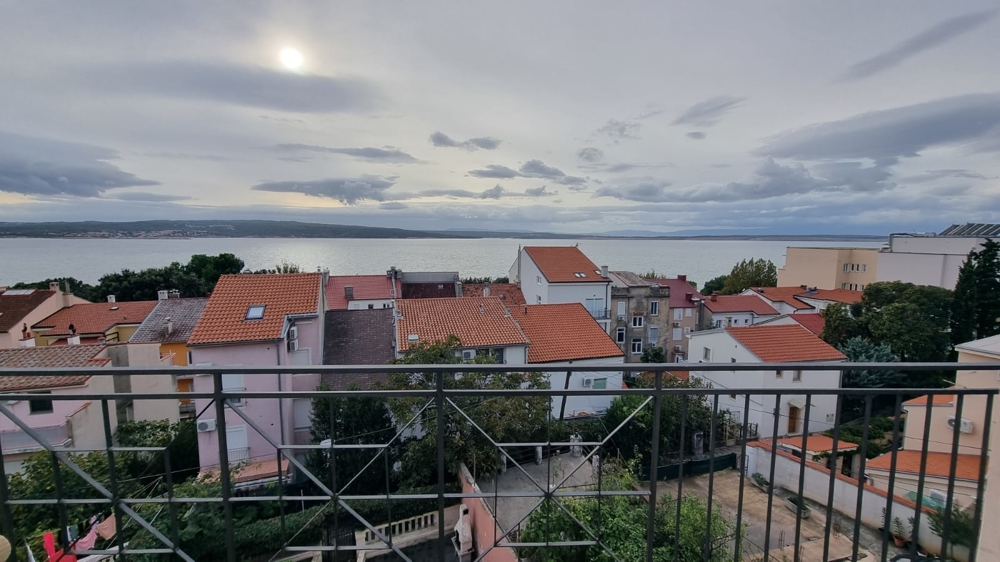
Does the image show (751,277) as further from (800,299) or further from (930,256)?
(930,256)

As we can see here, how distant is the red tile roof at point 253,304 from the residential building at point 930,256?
108 feet

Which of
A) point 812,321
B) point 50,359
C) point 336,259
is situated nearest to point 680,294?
point 812,321

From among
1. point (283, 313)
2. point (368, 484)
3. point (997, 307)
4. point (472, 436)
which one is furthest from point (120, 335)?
point (997, 307)

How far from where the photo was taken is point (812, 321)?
19.3 meters

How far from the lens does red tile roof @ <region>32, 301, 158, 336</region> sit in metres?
16.0

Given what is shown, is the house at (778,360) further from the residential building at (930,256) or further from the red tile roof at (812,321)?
the residential building at (930,256)

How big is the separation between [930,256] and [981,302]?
13.3 m

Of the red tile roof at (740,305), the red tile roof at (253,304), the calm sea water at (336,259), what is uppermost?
the red tile roof at (253,304)

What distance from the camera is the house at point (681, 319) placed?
20531mm

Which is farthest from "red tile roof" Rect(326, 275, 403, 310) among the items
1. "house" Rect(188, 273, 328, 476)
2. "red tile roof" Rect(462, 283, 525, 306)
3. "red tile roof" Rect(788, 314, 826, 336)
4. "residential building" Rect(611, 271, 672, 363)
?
"red tile roof" Rect(788, 314, 826, 336)

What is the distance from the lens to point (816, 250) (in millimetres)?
33031

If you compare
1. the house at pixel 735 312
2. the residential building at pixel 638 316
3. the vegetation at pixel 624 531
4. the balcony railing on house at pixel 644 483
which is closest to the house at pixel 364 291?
the residential building at pixel 638 316

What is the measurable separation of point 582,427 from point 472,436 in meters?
3.41

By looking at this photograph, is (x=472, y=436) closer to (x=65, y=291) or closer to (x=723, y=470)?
(x=723, y=470)
